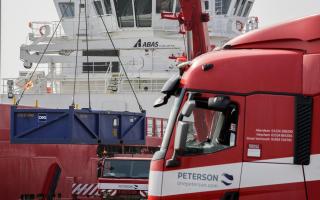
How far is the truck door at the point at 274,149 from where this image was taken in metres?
9.25

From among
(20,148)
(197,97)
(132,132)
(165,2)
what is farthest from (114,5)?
(197,97)

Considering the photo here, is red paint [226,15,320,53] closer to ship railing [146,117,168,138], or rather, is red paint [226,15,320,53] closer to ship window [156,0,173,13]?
ship railing [146,117,168,138]

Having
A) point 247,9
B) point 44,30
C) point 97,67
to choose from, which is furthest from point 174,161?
point 247,9

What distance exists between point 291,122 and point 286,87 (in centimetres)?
43

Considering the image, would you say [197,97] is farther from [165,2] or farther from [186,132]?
[165,2]

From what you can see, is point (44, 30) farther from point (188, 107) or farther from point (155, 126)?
point (188, 107)

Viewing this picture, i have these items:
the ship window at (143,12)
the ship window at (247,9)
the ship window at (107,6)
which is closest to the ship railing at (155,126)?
the ship window at (143,12)

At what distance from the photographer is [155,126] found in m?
28.0

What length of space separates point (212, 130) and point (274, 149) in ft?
2.88

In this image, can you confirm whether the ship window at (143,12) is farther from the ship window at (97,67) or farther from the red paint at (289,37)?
the red paint at (289,37)

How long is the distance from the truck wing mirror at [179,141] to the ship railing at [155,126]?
17977mm

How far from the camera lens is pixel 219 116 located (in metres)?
9.75

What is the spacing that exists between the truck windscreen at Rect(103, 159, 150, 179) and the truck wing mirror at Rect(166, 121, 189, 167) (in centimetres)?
1106

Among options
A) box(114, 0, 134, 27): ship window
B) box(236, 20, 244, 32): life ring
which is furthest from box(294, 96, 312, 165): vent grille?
box(236, 20, 244, 32): life ring
